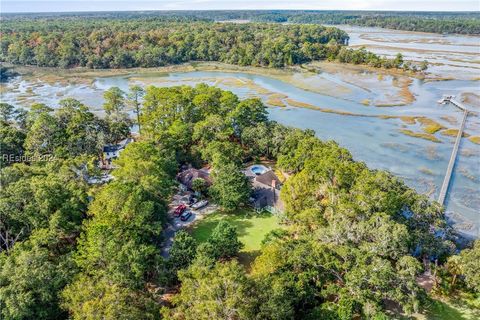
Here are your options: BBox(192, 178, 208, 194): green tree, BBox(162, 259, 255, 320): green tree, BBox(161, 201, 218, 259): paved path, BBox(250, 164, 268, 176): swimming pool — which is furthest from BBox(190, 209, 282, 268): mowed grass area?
BBox(162, 259, 255, 320): green tree

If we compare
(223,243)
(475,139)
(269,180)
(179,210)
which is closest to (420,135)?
(475,139)

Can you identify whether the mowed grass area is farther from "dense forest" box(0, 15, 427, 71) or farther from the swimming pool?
"dense forest" box(0, 15, 427, 71)

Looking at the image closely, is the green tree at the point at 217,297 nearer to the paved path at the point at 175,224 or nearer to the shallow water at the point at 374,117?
the paved path at the point at 175,224

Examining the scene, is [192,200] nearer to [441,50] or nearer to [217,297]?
[217,297]

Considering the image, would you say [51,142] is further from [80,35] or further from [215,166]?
[80,35]

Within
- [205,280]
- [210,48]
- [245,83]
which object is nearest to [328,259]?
[205,280]
